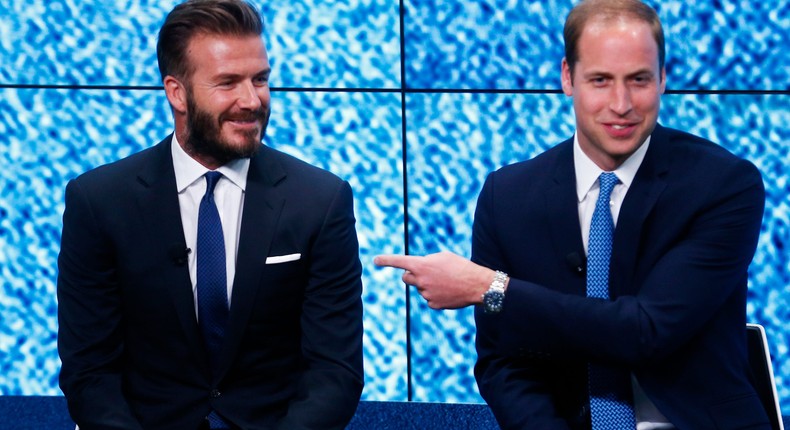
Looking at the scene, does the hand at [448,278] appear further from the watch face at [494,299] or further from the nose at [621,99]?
the nose at [621,99]

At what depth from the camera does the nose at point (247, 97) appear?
2330 millimetres

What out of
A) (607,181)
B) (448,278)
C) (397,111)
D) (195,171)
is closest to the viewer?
(448,278)

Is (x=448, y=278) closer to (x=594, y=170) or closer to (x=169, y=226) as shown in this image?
(x=594, y=170)

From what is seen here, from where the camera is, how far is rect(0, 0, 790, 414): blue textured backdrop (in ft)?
11.6

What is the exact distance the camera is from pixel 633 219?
2207mm

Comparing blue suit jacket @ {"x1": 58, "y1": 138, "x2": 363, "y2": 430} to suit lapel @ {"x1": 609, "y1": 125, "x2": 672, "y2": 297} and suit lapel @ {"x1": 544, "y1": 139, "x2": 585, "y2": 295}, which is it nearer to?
suit lapel @ {"x1": 544, "y1": 139, "x2": 585, "y2": 295}

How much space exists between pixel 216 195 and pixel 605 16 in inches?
34.5

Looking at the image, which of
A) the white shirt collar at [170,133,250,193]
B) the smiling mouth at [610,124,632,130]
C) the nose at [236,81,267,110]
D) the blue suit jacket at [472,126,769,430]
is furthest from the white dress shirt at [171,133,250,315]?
the smiling mouth at [610,124,632,130]

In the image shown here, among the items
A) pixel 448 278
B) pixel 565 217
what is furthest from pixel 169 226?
pixel 565 217

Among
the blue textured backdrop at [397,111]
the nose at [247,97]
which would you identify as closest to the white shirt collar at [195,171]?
the nose at [247,97]

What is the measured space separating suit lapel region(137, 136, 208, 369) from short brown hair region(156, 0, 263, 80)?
212 millimetres

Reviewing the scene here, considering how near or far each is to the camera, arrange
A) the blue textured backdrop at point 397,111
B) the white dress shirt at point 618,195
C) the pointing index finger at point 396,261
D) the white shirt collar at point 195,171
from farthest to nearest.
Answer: the blue textured backdrop at point 397,111 → the white shirt collar at point 195,171 → the white dress shirt at point 618,195 → the pointing index finger at point 396,261

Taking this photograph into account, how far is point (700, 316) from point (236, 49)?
1070 millimetres

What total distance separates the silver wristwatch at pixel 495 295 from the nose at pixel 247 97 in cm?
62
